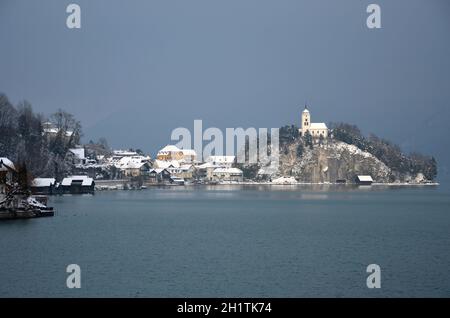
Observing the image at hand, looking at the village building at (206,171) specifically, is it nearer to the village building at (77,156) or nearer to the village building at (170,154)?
the village building at (170,154)

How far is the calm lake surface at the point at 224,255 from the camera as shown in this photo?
1003 inches

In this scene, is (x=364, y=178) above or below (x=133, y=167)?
below

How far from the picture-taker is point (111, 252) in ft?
111

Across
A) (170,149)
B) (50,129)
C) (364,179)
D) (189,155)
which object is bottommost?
(364,179)

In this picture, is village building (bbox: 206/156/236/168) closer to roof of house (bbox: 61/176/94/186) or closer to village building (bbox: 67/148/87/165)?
village building (bbox: 67/148/87/165)

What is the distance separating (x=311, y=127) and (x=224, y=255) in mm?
143146

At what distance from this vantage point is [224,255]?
3306cm

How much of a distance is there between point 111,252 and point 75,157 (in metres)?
76.0

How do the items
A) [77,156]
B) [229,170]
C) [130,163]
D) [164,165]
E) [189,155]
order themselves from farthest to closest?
[189,155] < [229,170] < [164,165] < [130,163] < [77,156]

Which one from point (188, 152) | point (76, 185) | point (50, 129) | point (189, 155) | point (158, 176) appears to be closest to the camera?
point (76, 185)

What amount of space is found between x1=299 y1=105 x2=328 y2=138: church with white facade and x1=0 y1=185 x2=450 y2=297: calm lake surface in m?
116

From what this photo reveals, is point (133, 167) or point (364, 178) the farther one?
point (364, 178)

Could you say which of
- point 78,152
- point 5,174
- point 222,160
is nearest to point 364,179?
point 222,160

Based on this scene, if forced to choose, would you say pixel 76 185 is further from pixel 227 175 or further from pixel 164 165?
pixel 227 175
